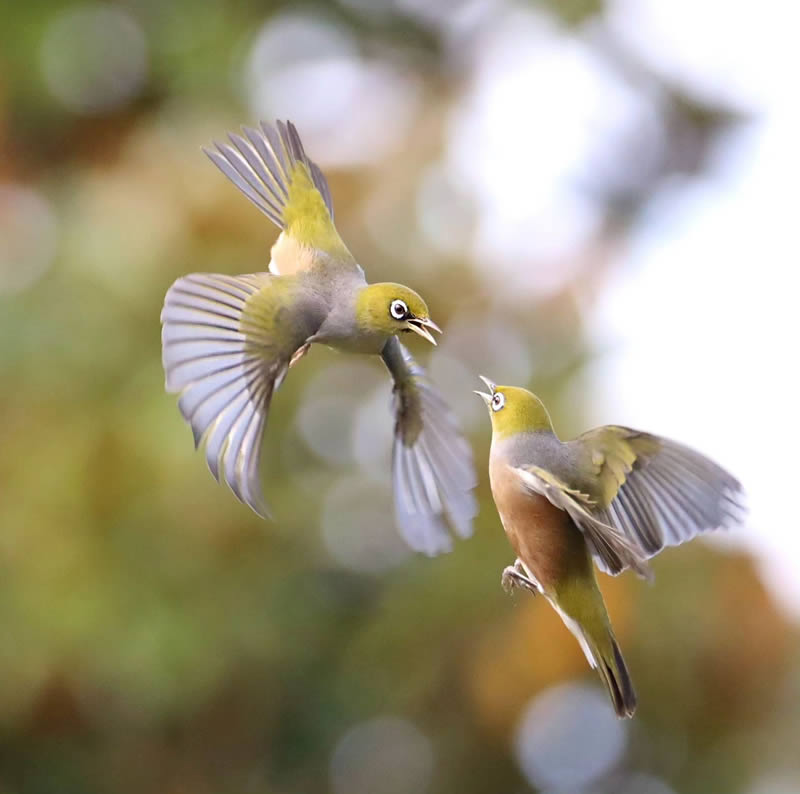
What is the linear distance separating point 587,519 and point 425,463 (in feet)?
1.12

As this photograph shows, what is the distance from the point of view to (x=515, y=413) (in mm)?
2057

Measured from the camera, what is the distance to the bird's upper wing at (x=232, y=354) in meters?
1.50

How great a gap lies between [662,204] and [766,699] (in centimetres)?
644

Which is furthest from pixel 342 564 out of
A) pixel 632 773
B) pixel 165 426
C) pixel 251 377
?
pixel 251 377

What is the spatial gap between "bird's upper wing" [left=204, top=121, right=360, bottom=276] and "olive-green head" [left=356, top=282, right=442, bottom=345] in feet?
1.02

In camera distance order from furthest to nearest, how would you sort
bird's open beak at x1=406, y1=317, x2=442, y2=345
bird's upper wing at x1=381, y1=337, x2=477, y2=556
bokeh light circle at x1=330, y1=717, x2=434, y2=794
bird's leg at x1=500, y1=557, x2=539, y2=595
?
bokeh light circle at x1=330, y1=717, x2=434, y2=794 < bird's leg at x1=500, y1=557, x2=539, y2=595 < bird's upper wing at x1=381, y1=337, x2=477, y2=556 < bird's open beak at x1=406, y1=317, x2=442, y2=345

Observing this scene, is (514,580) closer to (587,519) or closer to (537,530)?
(537,530)

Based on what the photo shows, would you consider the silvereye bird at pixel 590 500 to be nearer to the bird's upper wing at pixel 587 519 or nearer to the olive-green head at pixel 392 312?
the bird's upper wing at pixel 587 519

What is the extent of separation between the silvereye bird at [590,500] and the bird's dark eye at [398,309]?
372 mm

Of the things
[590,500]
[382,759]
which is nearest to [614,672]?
[590,500]

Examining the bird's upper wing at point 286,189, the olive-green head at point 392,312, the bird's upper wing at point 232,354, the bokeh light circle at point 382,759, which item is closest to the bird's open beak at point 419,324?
the olive-green head at point 392,312

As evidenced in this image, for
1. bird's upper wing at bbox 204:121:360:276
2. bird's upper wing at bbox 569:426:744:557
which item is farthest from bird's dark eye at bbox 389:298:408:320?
bird's upper wing at bbox 569:426:744:557

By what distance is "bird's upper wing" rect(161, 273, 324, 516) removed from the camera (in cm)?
150

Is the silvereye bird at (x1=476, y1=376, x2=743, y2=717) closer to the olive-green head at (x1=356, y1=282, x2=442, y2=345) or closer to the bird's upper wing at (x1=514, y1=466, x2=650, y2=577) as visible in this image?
the bird's upper wing at (x1=514, y1=466, x2=650, y2=577)
